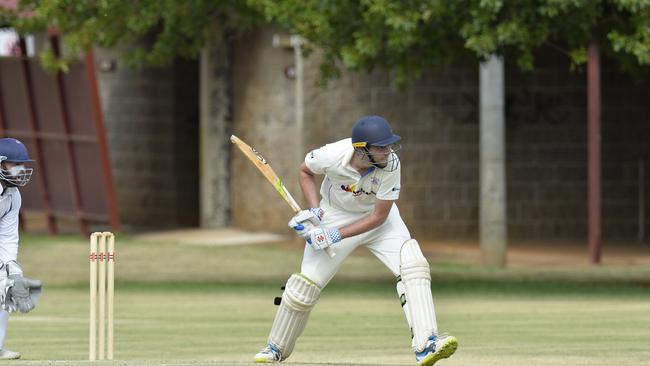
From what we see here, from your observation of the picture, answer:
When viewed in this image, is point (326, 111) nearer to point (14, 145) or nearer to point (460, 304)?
point (460, 304)

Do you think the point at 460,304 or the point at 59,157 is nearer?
the point at 460,304

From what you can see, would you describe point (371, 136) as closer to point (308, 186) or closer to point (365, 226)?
point (365, 226)

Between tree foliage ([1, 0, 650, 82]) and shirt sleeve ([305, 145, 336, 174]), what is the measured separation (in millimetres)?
7651

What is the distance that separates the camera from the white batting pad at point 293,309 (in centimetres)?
1195

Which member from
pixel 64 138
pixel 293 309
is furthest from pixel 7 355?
pixel 64 138

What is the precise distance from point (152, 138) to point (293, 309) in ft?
74.9

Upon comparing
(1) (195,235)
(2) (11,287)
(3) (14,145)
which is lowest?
(1) (195,235)

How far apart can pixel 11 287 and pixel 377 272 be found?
13652mm

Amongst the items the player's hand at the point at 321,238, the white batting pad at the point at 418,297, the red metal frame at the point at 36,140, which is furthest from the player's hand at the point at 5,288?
the red metal frame at the point at 36,140

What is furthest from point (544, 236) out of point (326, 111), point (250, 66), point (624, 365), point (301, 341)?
point (624, 365)

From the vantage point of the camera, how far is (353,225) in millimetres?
11953

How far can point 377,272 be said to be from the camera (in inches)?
991

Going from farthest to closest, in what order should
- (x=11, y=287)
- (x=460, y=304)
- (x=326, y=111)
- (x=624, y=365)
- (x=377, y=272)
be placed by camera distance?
1. (x=326, y=111)
2. (x=377, y=272)
3. (x=460, y=304)
4. (x=624, y=365)
5. (x=11, y=287)

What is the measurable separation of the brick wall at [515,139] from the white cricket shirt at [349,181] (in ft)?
56.4
